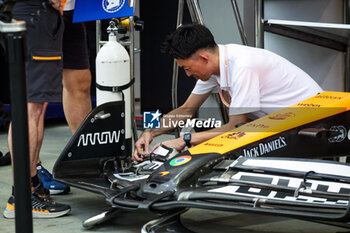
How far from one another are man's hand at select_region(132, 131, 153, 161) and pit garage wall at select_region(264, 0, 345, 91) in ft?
5.75

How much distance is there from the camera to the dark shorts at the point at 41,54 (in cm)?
250

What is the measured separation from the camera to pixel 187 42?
2742 mm

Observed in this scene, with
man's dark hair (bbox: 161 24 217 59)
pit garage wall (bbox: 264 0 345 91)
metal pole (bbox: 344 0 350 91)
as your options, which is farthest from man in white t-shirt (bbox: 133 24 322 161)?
metal pole (bbox: 344 0 350 91)

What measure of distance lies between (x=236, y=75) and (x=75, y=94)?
1003 mm

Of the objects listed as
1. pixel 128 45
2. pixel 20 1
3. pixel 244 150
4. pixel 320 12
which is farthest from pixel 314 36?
pixel 20 1

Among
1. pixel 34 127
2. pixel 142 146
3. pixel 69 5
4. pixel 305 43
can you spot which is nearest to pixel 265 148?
pixel 142 146

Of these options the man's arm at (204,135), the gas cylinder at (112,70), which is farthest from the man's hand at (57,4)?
the man's arm at (204,135)

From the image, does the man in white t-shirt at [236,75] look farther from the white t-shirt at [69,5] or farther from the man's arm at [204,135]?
the white t-shirt at [69,5]

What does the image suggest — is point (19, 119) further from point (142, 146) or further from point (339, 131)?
point (339, 131)

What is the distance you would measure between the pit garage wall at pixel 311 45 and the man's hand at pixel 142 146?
1.75 metres

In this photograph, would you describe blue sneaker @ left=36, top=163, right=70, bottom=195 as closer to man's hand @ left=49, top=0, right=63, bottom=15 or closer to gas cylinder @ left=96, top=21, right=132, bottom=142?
gas cylinder @ left=96, top=21, right=132, bottom=142

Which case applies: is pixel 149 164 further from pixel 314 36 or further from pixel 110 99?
pixel 314 36

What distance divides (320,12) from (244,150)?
7.46ft

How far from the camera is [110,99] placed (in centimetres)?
279
